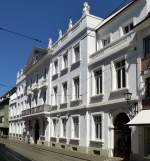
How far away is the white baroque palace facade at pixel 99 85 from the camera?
20.4 metres

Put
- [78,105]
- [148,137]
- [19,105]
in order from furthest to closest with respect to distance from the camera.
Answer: [19,105] → [78,105] → [148,137]

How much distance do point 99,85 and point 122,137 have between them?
5252mm

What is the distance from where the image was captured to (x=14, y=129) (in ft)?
197

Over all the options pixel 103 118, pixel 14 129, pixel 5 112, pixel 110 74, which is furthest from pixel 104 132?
pixel 5 112

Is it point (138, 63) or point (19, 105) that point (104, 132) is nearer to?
point (138, 63)

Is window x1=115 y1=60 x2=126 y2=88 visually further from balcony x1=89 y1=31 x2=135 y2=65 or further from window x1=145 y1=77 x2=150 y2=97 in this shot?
window x1=145 y1=77 x2=150 y2=97

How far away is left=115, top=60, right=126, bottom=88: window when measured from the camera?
22575mm

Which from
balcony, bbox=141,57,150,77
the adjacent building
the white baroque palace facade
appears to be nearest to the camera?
balcony, bbox=141,57,150,77

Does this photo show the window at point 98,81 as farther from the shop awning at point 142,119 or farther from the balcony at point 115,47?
the shop awning at point 142,119


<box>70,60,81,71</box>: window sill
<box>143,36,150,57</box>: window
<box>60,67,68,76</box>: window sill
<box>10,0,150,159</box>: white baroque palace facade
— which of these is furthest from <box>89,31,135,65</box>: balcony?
<box>60,67,68,76</box>: window sill

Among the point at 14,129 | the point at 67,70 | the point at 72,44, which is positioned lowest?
the point at 14,129

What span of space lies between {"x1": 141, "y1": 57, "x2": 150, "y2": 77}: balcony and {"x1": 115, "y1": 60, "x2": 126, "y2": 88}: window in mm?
2570

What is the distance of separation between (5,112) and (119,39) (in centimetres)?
5272

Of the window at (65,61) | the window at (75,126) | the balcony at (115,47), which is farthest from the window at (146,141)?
the window at (65,61)
